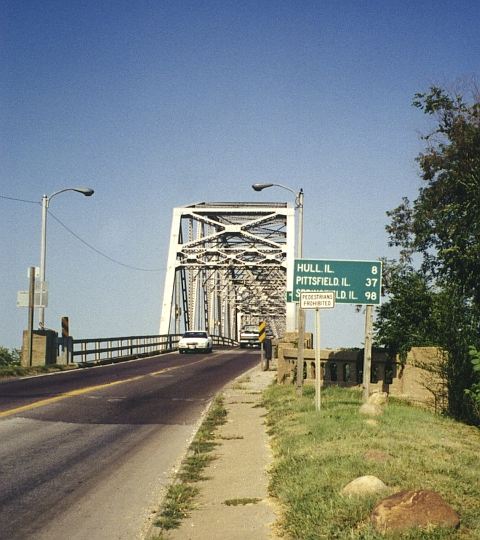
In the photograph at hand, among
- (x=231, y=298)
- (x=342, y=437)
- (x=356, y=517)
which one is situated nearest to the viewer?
(x=356, y=517)

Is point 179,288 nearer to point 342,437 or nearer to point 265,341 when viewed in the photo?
point 265,341

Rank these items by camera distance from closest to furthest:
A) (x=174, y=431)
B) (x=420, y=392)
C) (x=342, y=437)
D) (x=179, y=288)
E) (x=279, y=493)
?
(x=279, y=493) < (x=342, y=437) < (x=174, y=431) < (x=420, y=392) < (x=179, y=288)

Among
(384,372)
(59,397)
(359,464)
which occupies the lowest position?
(59,397)

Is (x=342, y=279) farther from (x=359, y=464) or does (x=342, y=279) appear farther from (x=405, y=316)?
(x=359, y=464)

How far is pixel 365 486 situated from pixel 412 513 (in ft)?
3.11

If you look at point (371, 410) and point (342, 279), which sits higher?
point (342, 279)

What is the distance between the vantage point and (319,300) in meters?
15.0

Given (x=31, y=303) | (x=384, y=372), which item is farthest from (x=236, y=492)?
(x=31, y=303)

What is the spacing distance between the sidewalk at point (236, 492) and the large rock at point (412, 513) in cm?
102

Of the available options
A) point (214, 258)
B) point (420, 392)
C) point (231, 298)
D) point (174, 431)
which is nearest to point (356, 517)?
point (174, 431)

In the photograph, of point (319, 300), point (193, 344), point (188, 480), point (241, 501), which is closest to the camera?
point (241, 501)

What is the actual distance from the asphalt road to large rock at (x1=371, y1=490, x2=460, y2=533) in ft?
7.65

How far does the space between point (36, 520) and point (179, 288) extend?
63093 millimetres

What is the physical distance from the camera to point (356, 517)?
644 cm
